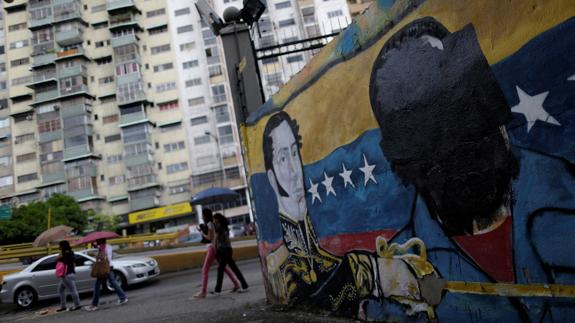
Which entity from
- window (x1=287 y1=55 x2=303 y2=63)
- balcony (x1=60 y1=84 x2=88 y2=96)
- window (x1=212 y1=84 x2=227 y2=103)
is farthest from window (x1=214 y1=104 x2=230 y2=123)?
window (x1=287 y1=55 x2=303 y2=63)

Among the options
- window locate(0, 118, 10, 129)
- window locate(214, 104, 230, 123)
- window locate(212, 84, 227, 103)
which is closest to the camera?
window locate(214, 104, 230, 123)

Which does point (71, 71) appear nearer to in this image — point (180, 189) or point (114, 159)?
point (114, 159)

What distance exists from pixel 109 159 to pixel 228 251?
50347mm

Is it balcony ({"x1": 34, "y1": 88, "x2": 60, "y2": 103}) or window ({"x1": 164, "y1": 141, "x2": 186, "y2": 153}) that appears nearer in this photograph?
window ({"x1": 164, "y1": 141, "x2": 186, "y2": 153})

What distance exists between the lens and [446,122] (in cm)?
331

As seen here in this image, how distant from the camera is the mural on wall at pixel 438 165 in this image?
104 inches

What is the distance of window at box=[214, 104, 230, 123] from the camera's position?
2079 inches

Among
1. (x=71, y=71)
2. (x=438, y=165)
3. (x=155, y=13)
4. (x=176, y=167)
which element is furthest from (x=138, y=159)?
(x=438, y=165)

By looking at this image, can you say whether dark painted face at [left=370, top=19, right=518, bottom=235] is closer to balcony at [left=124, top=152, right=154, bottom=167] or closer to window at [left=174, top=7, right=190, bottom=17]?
balcony at [left=124, top=152, right=154, bottom=167]

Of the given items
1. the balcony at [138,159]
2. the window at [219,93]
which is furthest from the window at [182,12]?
the balcony at [138,159]

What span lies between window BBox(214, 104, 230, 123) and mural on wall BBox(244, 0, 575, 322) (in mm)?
48044

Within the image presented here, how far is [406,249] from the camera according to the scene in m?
3.84

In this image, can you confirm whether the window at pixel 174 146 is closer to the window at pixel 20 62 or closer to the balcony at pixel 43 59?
the balcony at pixel 43 59

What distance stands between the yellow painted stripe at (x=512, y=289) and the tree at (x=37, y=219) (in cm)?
4287
